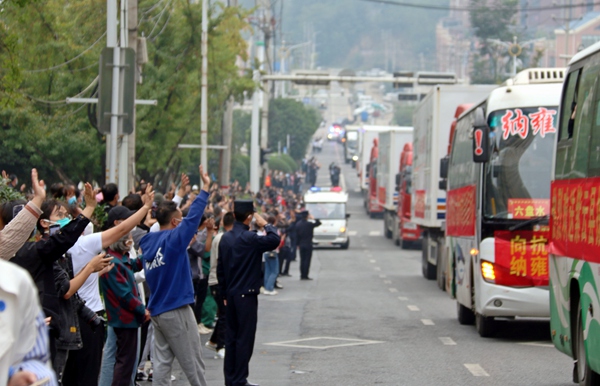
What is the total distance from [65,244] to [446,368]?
6271mm

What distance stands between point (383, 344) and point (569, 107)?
4.64m

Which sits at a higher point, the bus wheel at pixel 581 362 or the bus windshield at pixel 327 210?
the bus wheel at pixel 581 362

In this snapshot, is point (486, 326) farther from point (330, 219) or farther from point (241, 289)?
point (330, 219)

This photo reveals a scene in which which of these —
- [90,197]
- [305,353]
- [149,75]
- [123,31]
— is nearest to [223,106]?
[149,75]

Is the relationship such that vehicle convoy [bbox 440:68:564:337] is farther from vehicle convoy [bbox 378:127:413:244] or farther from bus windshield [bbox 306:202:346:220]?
vehicle convoy [bbox 378:127:413:244]

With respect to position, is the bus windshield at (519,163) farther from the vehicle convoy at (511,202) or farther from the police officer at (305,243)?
the police officer at (305,243)

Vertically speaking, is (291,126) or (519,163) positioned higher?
(291,126)

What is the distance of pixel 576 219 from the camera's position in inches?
398

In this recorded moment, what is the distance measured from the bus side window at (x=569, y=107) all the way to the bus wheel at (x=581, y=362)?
168 cm

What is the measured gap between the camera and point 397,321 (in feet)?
58.0

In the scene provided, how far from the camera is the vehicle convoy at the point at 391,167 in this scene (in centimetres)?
4516

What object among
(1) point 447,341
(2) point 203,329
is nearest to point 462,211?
(1) point 447,341

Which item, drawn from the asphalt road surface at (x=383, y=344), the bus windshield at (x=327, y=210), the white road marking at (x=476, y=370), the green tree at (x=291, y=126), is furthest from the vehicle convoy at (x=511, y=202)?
the green tree at (x=291, y=126)

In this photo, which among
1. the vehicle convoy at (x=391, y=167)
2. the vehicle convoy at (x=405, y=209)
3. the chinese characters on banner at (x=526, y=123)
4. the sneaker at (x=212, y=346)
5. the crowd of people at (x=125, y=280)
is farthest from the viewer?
the vehicle convoy at (x=391, y=167)
